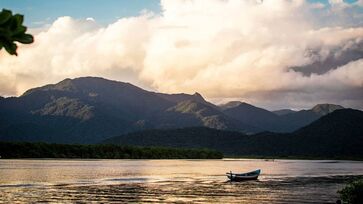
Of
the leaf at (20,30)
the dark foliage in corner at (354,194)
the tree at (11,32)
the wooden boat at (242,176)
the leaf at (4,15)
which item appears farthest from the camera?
the wooden boat at (242,176)

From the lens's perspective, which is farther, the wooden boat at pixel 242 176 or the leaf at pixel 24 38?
the wooden boat at pixel 242 176

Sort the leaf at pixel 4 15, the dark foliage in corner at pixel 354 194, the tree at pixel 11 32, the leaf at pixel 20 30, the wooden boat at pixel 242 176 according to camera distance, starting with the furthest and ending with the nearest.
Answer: the wooden boat at pixel 242 176, the dark foliage in corner at pixel 354 194, the leaf at pixel 20 30, the tree at pixel 11 32, the leaf at pixel 4 15

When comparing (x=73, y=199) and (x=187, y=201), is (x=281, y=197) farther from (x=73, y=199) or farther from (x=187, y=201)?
(x=73, y=199)

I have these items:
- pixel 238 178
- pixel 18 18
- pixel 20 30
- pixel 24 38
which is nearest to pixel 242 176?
pixel 238 178

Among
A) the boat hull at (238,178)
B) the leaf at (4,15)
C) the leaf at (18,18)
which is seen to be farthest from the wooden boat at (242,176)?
the leaf at (4,15)

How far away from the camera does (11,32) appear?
7.09 meters

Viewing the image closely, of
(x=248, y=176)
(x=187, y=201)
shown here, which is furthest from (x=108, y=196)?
(x=248, y=176)

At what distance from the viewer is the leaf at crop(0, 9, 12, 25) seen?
6803mm

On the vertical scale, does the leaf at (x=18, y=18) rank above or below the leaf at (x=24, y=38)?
above

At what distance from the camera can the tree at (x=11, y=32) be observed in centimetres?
692

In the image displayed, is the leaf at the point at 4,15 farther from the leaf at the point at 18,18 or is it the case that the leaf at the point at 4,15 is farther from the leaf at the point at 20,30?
the leaf at the point at 20,30

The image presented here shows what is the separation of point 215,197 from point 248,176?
4858 centimetres

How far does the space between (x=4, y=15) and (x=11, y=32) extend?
0.99 ft

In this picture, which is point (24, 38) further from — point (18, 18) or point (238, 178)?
point (238, 178)
